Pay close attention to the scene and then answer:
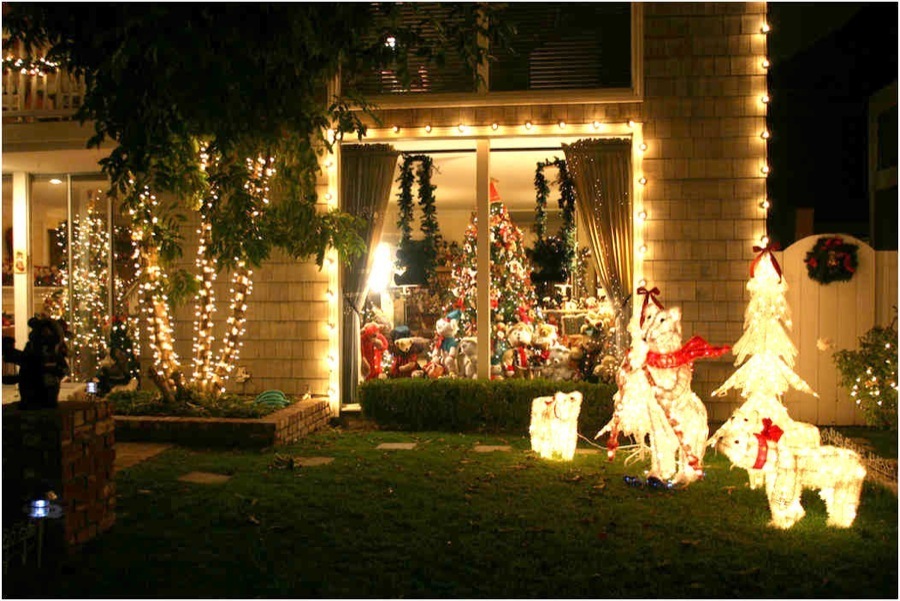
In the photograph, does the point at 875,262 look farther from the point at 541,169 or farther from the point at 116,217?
the point at 116,217

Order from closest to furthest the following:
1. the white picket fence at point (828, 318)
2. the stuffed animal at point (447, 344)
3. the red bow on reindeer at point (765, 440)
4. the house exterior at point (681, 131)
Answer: the red bow on reindeer at point (765, 440), the white picket fence at point (828, 318), the house exterior at point (681, 131), the stuffed animal at point (447, 344)

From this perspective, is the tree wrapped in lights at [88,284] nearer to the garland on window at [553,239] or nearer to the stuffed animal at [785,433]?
the garland on window at [553,239]

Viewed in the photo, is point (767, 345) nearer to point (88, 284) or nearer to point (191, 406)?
point (191, 406)

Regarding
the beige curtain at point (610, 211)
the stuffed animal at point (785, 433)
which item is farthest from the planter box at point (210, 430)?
the stuffed animal at point (785, 433)

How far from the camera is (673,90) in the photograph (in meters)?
9.40

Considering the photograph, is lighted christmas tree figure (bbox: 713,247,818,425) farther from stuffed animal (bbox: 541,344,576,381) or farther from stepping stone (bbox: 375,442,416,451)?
stepping stone (bbox: 375,442,416,451)

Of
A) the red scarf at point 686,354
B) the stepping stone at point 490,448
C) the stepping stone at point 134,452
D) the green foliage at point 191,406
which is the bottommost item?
the stepping stone at point 490,448

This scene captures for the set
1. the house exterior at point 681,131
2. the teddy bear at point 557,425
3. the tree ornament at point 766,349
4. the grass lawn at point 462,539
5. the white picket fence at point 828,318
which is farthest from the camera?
the house exterior at point 681,131

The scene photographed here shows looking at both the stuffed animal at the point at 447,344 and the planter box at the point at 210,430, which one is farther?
the stuffed animal at the point at 447,344

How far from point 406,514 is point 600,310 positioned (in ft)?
16.2

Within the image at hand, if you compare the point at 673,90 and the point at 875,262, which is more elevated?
the point at 673,90

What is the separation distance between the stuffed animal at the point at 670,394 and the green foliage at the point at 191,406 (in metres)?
4.16

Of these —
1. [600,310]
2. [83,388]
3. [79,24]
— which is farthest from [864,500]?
[83,388]

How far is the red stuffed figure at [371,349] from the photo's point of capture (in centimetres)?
1034
